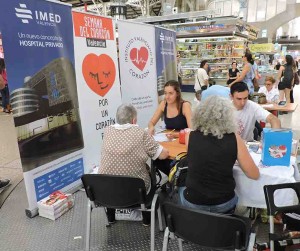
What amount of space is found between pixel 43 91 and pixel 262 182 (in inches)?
79.4

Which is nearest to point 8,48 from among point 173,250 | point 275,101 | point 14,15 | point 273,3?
point 14,15

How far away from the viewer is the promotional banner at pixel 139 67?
3805 mm

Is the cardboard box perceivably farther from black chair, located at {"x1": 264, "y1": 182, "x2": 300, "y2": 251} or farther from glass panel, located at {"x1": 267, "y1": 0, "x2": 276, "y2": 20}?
glass panel, located at {"x1": 267, "y1": 0, "x2": 276, "y2": 20}

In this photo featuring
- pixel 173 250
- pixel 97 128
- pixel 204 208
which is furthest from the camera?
pixel 97 128

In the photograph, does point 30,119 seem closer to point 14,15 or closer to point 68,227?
point 14,15

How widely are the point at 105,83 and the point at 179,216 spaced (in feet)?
7.58

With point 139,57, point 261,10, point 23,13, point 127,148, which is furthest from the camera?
point 261,10

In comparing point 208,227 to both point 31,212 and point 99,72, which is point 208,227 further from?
point 99,72

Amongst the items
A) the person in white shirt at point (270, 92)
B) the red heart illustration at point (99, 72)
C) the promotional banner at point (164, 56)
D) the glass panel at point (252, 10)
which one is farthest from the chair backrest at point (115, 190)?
the glass panel at point (252, 10)

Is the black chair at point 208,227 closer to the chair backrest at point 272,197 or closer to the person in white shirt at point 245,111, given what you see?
the chair backrest at point 272,197

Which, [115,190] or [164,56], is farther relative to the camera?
[164,56]

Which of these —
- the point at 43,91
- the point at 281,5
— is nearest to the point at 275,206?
the point at 43,91

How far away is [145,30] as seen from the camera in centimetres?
412

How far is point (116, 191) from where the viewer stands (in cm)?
187
